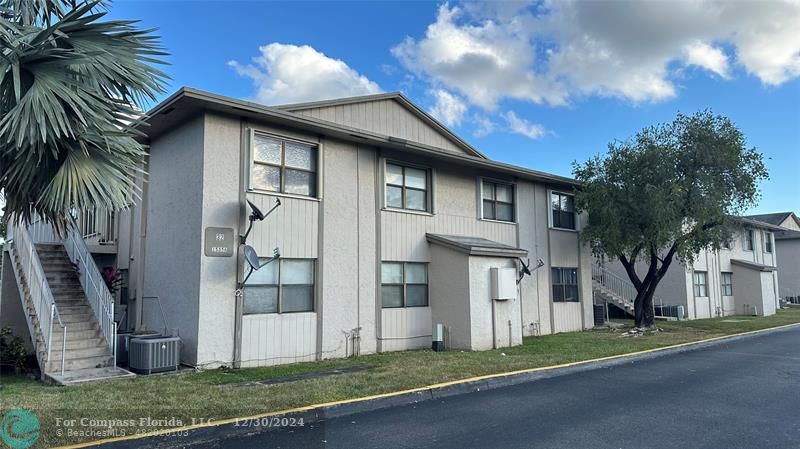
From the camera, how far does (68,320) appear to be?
10.8 meters

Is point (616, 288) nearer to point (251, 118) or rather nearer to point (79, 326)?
point (251, 118)

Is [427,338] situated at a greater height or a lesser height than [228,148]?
lesser

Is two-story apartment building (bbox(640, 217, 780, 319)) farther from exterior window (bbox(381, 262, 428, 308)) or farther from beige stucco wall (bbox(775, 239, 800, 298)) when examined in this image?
exterior window (bbox(381, 262, 428, 308))

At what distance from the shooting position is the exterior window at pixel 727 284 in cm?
2791

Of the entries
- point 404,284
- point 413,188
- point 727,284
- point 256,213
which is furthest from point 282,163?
point 727,284

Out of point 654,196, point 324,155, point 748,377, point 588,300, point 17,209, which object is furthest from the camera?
point 588,300

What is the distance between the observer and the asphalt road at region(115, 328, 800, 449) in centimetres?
585

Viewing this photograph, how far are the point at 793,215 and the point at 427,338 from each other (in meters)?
40.9

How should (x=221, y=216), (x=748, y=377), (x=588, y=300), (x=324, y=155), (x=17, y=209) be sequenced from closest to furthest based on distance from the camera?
(x=17, y=209)
(x=748, y=377)
(x=221, y=216)
(x=324, y=155)
(x=588, y=300)

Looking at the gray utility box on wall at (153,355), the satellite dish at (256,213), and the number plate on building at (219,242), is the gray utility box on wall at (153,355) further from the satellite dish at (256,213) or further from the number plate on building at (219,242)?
the satellite dish at (256,213)

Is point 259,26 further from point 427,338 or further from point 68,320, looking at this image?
point 427,338

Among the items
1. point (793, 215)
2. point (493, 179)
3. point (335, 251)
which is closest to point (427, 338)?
point (335, 251)

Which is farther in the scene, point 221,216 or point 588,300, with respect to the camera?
point 588,300

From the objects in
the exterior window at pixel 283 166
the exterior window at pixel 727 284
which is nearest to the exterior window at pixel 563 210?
the exterior window at pixel 283 166
